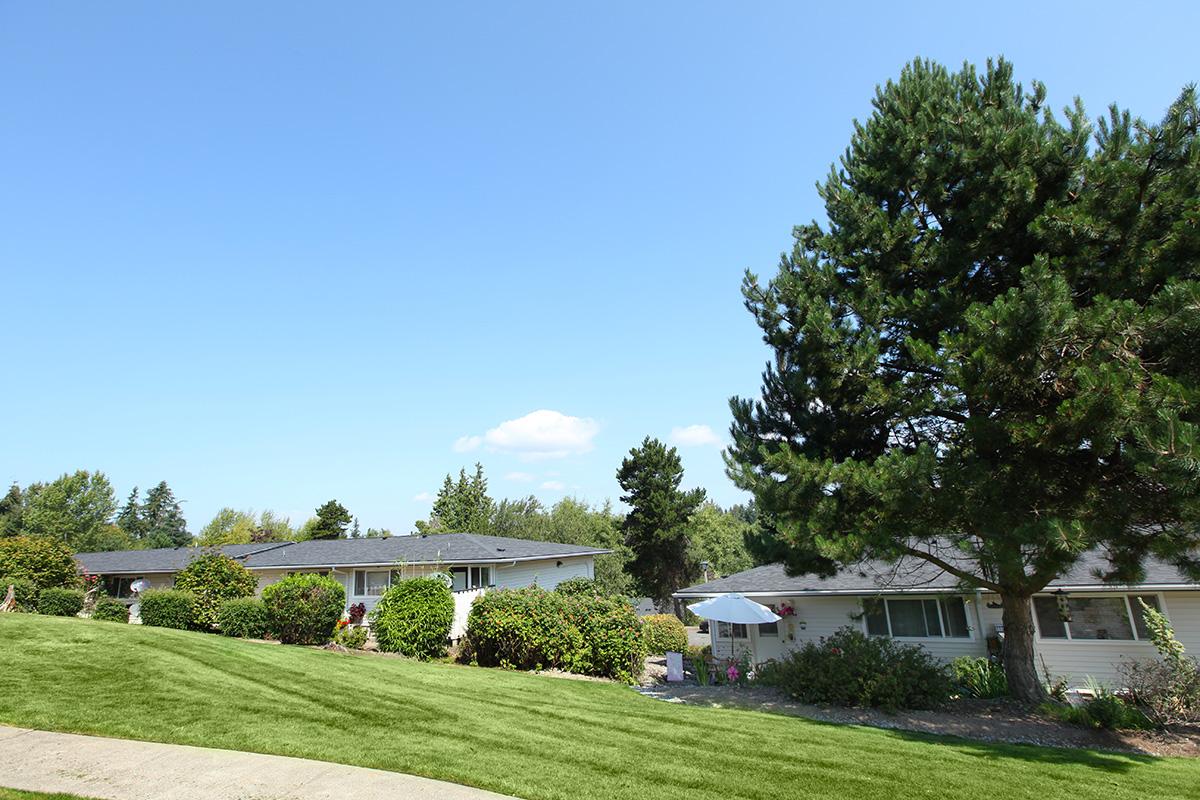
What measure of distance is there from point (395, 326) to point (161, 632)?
1075 centimetres

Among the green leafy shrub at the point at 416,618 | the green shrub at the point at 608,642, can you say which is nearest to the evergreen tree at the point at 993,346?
the green shrub at the point at 608,642

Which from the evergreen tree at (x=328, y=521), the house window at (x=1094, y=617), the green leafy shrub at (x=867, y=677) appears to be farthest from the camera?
the evergreen tree at (x=328, y=521)

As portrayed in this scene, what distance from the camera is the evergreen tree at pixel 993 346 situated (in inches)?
331

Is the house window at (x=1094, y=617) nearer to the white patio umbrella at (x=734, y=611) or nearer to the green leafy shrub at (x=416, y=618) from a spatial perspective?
the white patio umbrella at (x=734, y=611)

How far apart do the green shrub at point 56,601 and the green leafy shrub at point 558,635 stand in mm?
16521

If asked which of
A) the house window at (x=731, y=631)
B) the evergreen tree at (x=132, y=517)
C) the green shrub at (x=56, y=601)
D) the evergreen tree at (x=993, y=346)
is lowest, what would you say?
the house window at (x=731, y=631)

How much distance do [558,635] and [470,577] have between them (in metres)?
8.98

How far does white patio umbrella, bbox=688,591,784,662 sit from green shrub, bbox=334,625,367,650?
34.0 ft

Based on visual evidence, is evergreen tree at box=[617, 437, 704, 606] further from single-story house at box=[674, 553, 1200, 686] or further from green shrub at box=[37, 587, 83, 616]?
green shrub at box=[37, 587, 83, 616]

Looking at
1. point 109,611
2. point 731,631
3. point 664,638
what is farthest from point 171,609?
point 731,631

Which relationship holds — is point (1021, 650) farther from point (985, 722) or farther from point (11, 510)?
point (11, 510)

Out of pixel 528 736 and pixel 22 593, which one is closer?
pixel 528 736

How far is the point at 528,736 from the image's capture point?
7.94 metres

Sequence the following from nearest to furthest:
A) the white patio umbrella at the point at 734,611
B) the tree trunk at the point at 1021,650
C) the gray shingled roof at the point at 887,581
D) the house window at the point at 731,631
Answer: the tree trunk at the point at 1021,650 → the gray shingled roof at the point at 887,581 → the white patio umbrella at the point at 734,611 → the house window at the point at 731,631
